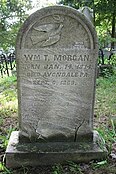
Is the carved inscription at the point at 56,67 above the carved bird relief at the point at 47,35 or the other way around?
the other way around

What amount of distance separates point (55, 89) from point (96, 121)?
171 cm

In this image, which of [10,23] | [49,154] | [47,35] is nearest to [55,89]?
[47,35]

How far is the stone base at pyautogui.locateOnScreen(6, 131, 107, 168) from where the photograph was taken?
125 inches

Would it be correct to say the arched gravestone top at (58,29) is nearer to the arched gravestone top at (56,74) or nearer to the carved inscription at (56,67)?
the arched gravestone top at (56,74)

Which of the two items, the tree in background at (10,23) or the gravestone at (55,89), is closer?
the gravestone at (55,89)

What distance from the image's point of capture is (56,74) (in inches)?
127

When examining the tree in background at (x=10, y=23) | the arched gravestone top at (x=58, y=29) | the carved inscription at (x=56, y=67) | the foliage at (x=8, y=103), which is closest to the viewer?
the arched gravestone top at (x=58, y=29)

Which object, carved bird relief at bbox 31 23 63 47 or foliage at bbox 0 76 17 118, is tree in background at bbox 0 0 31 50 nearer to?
foliage at bbox 0 76 17 118

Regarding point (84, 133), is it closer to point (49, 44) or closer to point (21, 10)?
point (49, 44)

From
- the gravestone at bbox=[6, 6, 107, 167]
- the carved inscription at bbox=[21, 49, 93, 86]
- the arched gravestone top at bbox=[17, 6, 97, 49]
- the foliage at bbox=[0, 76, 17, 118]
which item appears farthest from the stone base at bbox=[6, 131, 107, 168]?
A: the foliage at bbox=[0, 76, 17, 118]

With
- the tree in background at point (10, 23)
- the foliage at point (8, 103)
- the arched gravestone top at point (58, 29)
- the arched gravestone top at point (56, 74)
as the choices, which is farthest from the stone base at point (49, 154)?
the tree in background at point (10, 23)

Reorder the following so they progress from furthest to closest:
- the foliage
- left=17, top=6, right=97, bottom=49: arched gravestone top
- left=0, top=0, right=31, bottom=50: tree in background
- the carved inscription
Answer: left=0, top=0, right=31, bottom=50: tree in background → the foliage → the carved inscription → left=17, top=6, right=97, bottom=49: arched gravestone top

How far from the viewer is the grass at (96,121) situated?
10.3ft

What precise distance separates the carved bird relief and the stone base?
1.24 m
